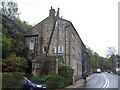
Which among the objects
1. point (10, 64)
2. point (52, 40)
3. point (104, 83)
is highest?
point (52, 40)

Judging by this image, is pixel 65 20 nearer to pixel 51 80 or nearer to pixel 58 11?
pixel 58 11

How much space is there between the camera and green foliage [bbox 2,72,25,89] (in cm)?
1543

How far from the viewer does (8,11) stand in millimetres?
43906

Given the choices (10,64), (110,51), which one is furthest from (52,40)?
(110,51)

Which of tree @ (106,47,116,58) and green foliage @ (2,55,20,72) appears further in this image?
tree @ (106,47,116,58)

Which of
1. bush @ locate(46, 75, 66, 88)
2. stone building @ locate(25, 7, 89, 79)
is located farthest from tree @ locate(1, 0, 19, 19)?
bush @ locate(46, 75, 66, 88)

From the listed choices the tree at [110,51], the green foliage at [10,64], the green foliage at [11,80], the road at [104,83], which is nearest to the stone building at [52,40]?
the road at [104,83]

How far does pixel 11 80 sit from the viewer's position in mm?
15844

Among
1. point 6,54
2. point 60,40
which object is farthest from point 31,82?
point 60,40

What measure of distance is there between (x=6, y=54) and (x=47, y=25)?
1374 cm

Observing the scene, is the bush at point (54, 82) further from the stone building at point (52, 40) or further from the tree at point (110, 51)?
the tree at point (110, 51)

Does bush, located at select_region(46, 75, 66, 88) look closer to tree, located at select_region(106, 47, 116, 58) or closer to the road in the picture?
the road

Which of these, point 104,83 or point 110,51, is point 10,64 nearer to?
point 104,83

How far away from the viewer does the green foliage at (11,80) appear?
15.4m
